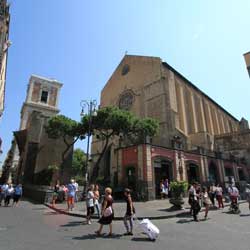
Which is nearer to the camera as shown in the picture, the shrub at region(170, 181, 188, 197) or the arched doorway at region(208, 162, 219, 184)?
the shrub at region(170, 181, 188, 197)

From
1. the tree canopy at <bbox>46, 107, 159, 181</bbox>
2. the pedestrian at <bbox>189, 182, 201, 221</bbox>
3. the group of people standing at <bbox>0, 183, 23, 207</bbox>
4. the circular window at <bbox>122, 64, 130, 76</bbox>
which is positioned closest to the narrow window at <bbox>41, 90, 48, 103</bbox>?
the circular window at <bbox>122, 64, 130, 76</bbox>

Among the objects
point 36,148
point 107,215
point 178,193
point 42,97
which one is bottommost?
point 107,215

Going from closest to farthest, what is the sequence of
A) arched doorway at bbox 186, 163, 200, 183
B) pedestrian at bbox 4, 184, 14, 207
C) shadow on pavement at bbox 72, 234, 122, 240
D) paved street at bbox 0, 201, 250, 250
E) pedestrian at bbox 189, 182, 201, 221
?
paved street at bbox 0, 201, 250, 250
shadow on pavement at bbox 72, 234, 122, 240
pedestrian at bbox 189, 182, 201, 221
pedestrian at bbox 4, 184, 14, 207
arched doorway at bbox 186, 163, 200, 183

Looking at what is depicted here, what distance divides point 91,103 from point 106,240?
12.5 meters

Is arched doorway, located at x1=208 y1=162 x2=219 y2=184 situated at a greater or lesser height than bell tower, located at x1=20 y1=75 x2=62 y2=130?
lesser

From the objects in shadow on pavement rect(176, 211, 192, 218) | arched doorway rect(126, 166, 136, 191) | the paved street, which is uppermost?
arched doorway rect(126, 166, 136, 191)

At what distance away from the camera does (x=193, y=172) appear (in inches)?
869

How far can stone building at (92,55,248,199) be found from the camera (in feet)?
60.5

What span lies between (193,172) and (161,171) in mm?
5283

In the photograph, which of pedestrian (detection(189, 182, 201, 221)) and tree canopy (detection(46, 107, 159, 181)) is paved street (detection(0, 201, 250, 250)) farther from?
tree canopy (detection(46, 107, 159, 181))

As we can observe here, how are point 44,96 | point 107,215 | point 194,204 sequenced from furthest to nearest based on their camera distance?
point 44,96, point 194,204, point 107,215

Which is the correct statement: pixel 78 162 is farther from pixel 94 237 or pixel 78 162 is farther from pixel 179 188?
pixel 94 237

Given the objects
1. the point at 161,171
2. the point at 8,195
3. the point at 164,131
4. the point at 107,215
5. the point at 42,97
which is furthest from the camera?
the point at 42,97

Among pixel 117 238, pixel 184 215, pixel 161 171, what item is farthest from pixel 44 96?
pixel 117 238
